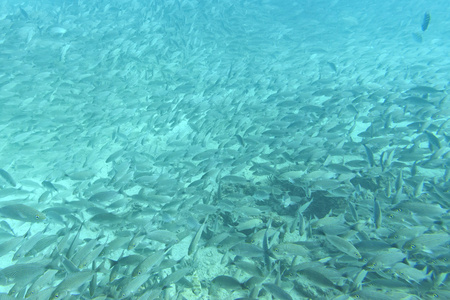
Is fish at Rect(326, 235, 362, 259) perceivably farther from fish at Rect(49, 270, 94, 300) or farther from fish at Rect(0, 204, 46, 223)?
fish at Rect(0, 204, 46, 223)

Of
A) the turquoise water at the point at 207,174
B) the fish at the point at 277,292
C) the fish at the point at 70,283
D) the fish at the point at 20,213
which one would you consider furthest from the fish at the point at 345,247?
the fish at the point at 20,213

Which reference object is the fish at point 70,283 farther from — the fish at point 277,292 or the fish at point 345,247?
the fish at point 345,247

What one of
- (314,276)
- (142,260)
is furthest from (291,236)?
(142,260)

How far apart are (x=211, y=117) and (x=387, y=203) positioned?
A: 544cm

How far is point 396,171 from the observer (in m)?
5.11

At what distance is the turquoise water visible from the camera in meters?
2.93

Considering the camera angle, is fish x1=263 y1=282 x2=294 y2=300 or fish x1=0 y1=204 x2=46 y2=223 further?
fish x1=0 y1=204 x2=46 y2=223

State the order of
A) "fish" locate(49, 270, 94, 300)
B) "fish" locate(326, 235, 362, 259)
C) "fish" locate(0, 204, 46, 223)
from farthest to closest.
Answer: "fish" locate(0, 204, 46, 223), "fish" locate(326, 235, 362, 259), "fish" locate(49, 270, 94, 300)

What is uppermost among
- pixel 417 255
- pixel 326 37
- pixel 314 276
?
pixel 326 37

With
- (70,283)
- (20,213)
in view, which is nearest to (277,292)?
(70,283)

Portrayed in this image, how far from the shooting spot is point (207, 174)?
4.74 m

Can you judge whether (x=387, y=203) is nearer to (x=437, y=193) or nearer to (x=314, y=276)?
(x=437, y=193)

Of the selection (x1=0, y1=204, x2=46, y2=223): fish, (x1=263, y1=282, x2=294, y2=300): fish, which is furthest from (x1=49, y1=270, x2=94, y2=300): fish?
(x1=263, y1=282, x2=294, y2=300): fish

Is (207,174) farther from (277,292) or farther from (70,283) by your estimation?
(70,283)
